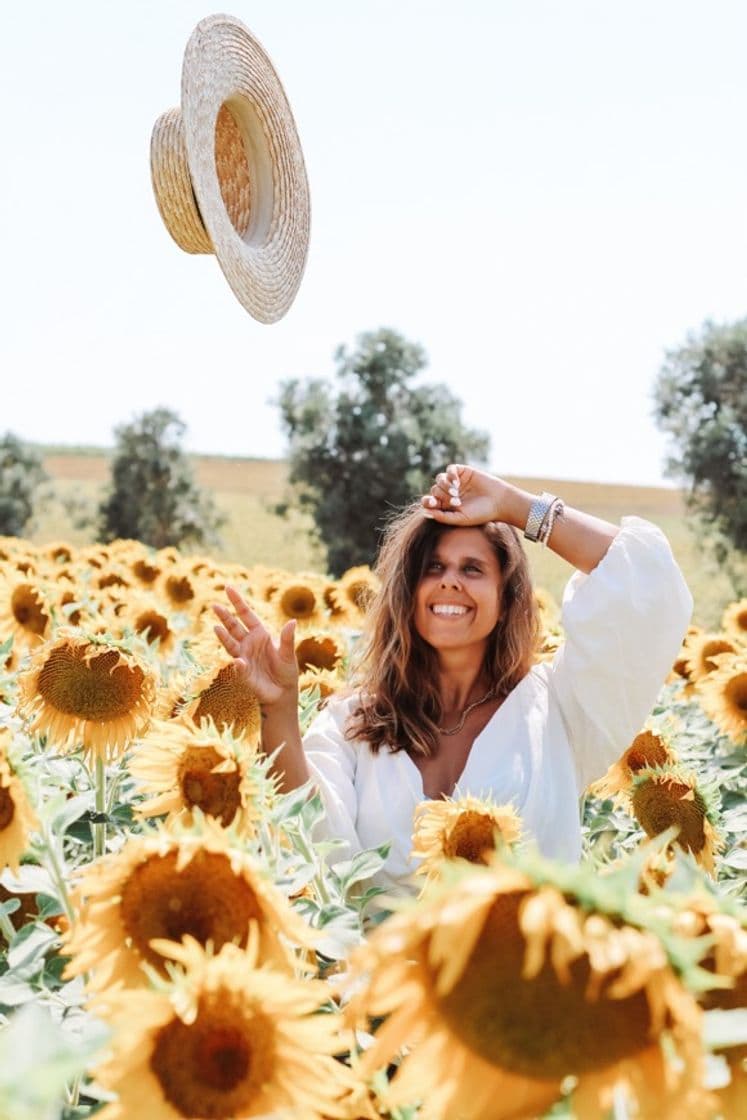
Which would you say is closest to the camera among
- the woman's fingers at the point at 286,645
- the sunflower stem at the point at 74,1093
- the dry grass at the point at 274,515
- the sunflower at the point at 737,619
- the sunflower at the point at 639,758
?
the sunflower stem at the point at 74,1093

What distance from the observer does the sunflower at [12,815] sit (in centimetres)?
146

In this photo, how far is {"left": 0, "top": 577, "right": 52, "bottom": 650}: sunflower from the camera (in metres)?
4.98

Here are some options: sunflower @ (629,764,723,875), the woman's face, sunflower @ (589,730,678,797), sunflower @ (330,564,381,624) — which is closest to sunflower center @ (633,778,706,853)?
sunflower @ (629,764,723,875)

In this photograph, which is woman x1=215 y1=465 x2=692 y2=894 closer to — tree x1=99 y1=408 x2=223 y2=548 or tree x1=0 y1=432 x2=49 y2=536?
tree x1=99 y1=408 x2=223 y2=548

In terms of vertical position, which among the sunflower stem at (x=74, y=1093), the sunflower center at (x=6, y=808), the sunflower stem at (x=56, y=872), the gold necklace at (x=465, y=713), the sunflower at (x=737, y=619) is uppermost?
the sunflower center at (x=6, y=808)

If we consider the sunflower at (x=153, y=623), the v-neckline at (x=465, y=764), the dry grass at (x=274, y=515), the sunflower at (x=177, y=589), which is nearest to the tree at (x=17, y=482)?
the dry grass at (x=274, y=515)

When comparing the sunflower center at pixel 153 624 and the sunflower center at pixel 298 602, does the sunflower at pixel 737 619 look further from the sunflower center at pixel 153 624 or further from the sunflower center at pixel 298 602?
the sunflower center at pixel 153 624

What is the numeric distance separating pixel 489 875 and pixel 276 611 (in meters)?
5.52

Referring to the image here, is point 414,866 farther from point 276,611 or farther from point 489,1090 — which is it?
point 276,611

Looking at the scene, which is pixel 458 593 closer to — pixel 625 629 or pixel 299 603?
pixel 625 629

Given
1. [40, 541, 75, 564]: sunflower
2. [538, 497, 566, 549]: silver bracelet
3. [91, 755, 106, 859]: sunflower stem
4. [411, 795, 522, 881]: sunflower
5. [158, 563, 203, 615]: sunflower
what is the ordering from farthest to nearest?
[40, 541, 75, 564]: sunflower
[158, 563, 203, 615]: sunflower
[538, 497, 566, 549]: silver bracelet
[91, 755, 106, 859]: sunflower stem
[411, 795, 522, 881]: sunflower

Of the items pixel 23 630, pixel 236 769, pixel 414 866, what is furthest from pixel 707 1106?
pixel 23 630

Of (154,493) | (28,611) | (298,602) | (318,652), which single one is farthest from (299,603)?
(154,493)

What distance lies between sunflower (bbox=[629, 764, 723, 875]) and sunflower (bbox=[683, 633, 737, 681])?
251cm
